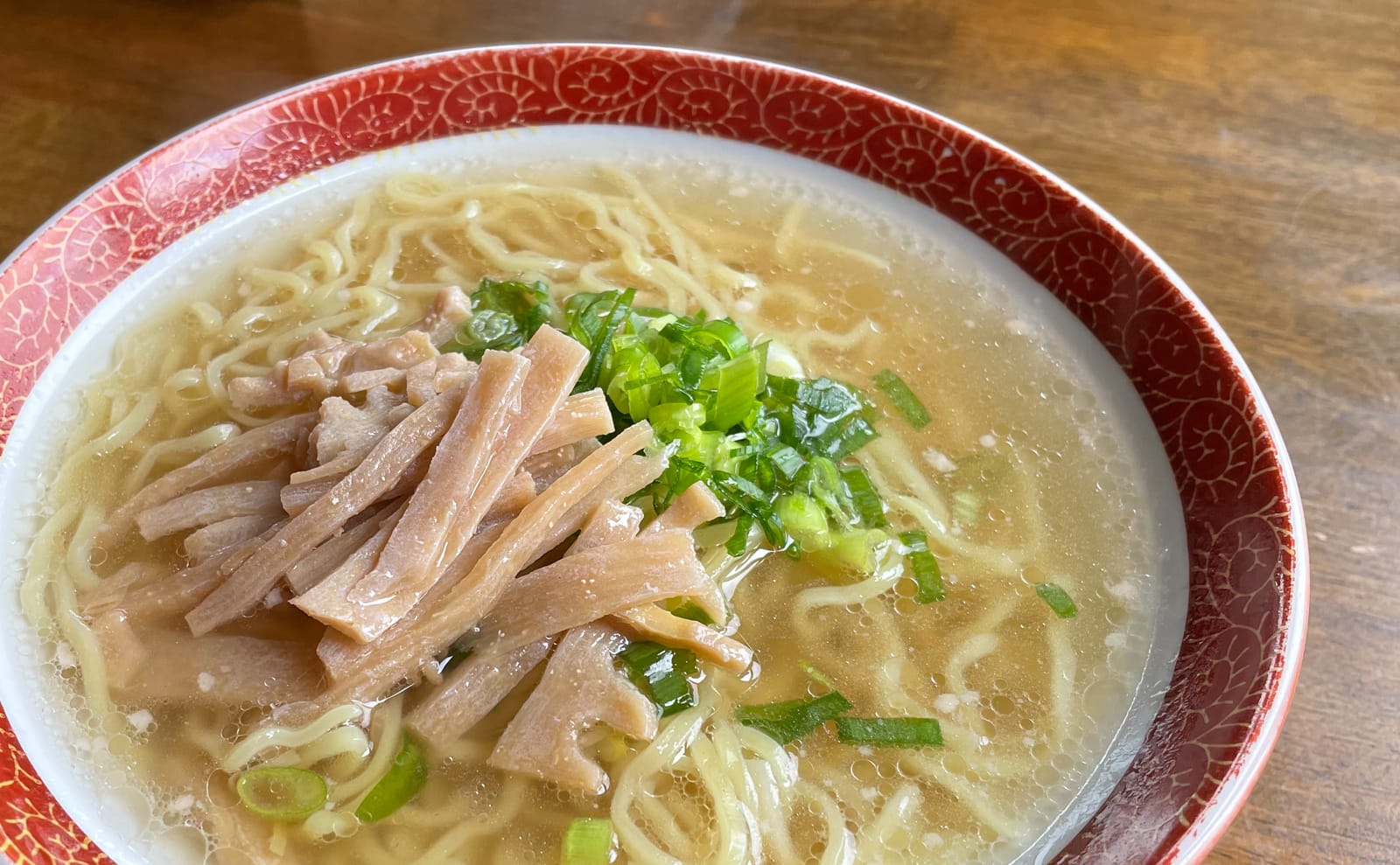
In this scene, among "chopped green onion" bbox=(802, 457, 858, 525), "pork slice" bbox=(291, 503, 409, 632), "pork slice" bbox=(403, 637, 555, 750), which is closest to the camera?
"pork slice" bbox=(291, 503, 409, 632)

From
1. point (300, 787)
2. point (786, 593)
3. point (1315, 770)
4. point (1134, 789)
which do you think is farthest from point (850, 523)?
point (300, 787)

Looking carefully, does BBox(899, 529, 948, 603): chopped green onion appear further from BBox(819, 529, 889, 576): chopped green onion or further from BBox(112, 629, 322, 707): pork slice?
BBox(112, 629, 322, 707): pork slice

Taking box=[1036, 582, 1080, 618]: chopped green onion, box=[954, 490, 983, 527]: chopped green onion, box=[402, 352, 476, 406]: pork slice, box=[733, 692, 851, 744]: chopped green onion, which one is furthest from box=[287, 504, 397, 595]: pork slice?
box=[1036, 582, 1080, 618]: chopped green onion

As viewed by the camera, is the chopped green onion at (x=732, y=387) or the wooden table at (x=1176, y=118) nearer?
the chopped green onion at (x=732, y=387)

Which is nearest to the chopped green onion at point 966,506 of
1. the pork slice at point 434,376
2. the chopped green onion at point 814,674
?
the chopped green onion at point 814,674

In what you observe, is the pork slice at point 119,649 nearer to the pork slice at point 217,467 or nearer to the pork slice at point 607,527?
the pork slice at point 217,467

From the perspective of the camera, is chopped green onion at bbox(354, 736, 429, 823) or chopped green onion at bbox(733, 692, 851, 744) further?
chopped green onion at bbox(733, 692, 851, 744)
